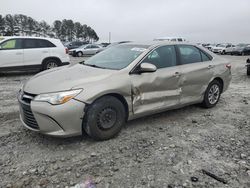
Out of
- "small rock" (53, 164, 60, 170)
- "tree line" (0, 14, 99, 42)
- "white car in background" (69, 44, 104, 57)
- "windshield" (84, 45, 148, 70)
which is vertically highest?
"tree line" (0, 14, 99, 42)

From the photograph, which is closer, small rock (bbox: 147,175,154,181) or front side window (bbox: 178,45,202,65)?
A: small rock (bbox: 147,175,154,181)

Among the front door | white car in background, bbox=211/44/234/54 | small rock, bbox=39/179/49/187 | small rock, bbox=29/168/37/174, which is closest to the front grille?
small rock, bbox=29/168/37/174

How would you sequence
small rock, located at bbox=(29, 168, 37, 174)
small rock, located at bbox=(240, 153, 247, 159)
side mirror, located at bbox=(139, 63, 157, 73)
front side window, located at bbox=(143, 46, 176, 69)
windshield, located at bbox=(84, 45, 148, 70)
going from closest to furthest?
small rock, located at bbox=(29, 168, 37, 174), small rock, located at bbox=(240, 153, 247, 159), side mirror, located at bbox=(139, 63, 157, 73), windshield, located at bbox=(84, 45, 148, 70), front side window, located at bbox=(143, 46, 176, 69)

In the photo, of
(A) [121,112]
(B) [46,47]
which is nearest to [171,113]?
(A) [121,112]

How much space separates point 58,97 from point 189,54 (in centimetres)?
291

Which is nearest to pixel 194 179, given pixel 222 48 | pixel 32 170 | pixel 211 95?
pixel 32 170

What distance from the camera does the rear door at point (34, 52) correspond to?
32.1 feet

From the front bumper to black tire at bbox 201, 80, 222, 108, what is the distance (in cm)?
306

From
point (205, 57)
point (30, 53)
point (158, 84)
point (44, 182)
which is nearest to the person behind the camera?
point (44, 182)

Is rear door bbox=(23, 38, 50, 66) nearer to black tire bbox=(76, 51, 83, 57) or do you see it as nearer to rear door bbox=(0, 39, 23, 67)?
rear door bbox=(0, 39, 23, 67)

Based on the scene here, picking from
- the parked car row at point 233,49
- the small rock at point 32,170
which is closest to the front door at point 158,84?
the small rock at point 32,170

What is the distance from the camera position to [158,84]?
415 centimetres

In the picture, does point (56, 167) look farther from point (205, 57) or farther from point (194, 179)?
point (205, 57)

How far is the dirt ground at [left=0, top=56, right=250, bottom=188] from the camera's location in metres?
2.78
